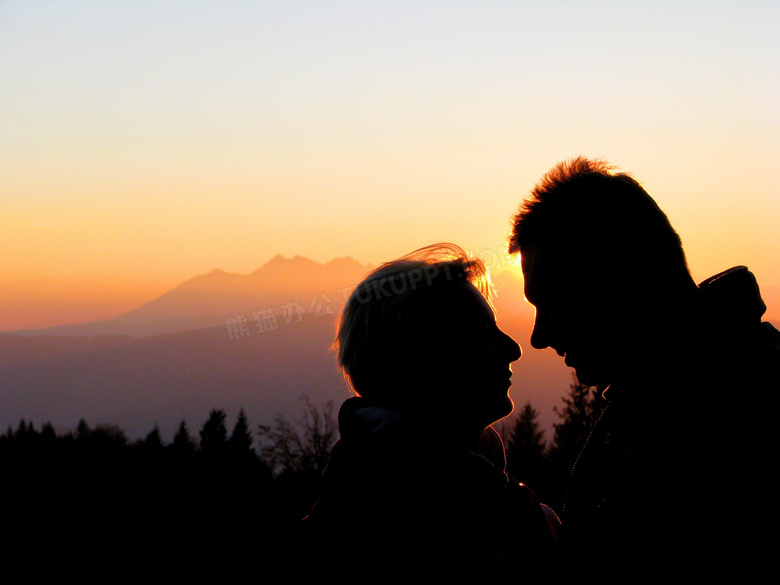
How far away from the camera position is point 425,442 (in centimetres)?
267

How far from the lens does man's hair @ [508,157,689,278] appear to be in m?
2.97

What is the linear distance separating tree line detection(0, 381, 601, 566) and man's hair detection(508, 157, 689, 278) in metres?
26.0

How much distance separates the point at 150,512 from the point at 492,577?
139ft

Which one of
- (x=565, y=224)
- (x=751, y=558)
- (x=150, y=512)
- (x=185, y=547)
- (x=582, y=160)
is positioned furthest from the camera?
(x=150, y=512)

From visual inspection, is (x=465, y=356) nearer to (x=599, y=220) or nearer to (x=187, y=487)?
(x=599, y=220)

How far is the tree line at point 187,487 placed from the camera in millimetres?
34188

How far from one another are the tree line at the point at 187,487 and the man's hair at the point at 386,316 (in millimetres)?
26338

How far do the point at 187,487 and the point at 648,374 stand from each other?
44.4m

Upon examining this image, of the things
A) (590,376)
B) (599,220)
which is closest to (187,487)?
(590,376)

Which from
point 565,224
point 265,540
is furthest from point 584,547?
point 265,540

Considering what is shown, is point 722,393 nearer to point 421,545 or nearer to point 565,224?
point 565,224

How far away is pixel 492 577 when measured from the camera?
8.04 feet

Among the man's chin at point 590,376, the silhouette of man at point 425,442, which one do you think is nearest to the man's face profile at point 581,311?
the man's chin at point 590,376

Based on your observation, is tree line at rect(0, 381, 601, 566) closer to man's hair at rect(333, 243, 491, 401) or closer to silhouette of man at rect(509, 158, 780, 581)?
silhouette of man at rect(509, 158, 780, 581)
